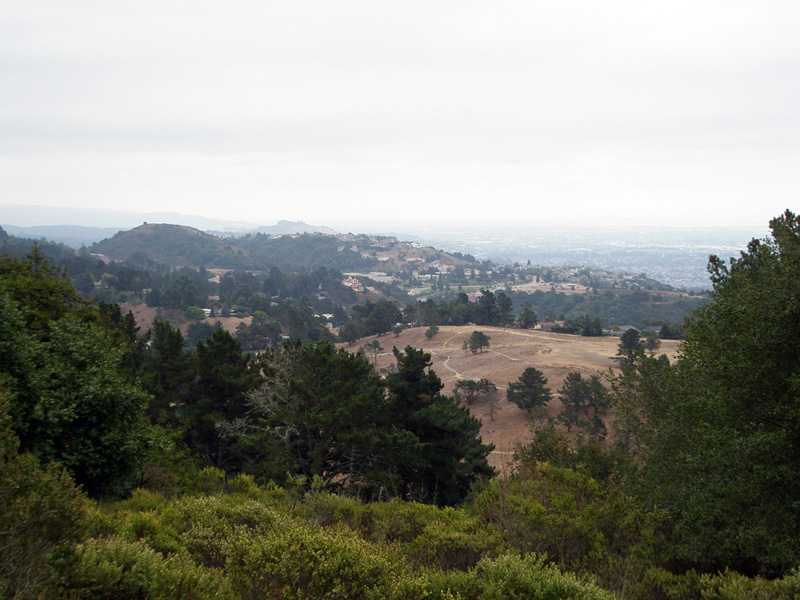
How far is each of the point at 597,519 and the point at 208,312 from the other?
81134mm

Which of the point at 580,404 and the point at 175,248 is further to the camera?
the point at 175,248

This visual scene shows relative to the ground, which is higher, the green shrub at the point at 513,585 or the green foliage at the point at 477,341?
the green shrub at the point at 513,585

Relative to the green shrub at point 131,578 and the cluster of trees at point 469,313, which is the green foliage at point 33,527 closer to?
the green shrub at point 131,578

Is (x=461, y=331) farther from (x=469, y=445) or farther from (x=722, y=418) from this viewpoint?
(x=722, y=418)

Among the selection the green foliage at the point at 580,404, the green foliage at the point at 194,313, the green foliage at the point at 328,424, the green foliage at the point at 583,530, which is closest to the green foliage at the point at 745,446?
the green foliage at the point at 583,530

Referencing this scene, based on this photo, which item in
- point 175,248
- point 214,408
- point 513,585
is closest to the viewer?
point 513,585

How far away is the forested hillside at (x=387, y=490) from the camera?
178 inches

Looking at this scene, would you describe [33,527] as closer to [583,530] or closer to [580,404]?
[583,530]

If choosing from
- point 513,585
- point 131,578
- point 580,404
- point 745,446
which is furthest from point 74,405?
point 580,404

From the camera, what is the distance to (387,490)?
1171cm

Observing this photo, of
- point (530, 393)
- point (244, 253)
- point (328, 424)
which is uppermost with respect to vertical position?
point (244, 253)

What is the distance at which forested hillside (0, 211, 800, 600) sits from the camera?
453 cm

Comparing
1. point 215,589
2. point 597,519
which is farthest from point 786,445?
point 215,589

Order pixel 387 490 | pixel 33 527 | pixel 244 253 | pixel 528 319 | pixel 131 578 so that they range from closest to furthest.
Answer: pixel 33 527, pixel 131 578, pixel 387 490, pixel 528 319, pixel 244 253
